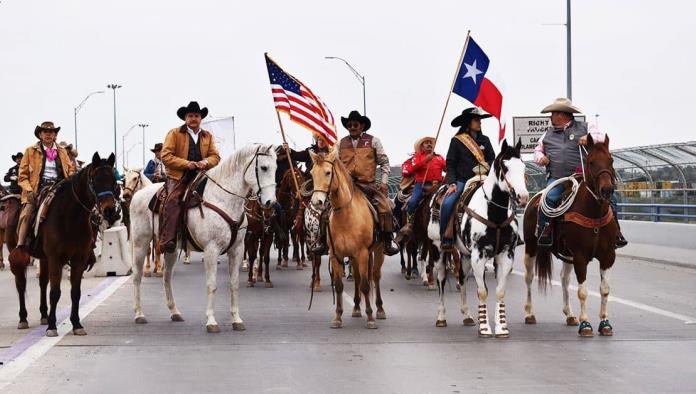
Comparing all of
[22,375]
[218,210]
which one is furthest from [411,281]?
[22,375]

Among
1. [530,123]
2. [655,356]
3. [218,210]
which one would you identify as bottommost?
[655,356]

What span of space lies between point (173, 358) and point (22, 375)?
5.18 ft

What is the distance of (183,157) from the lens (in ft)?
46.9

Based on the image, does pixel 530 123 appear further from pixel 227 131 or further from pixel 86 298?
pixel 86 298

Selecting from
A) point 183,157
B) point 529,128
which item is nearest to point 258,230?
point 183,157

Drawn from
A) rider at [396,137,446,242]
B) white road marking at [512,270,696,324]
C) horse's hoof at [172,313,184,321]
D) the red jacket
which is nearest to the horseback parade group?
horse's hoof at [172,313,184,321]

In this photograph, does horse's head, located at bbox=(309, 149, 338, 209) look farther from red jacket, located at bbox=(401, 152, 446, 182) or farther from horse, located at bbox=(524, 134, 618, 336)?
red jacket, located at bbox=(401, 152, 446, 182)

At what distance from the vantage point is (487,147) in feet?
45.9

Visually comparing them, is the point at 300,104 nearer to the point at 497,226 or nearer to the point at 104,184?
the point at 104,184

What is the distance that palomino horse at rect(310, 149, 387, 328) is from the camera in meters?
13.2

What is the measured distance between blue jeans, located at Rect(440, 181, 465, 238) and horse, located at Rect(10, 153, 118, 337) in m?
3.88

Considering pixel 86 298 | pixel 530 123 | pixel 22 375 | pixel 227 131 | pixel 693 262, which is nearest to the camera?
pixel 22 375

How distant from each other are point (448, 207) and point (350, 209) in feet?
3.89

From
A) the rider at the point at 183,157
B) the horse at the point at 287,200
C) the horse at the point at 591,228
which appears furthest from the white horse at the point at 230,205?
the horse at the point at 287,200
